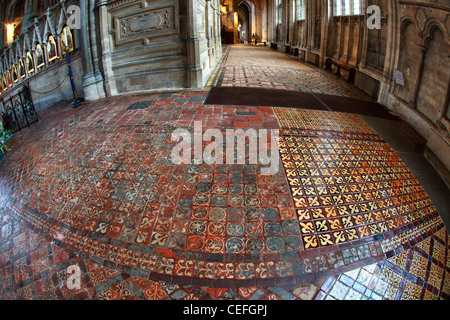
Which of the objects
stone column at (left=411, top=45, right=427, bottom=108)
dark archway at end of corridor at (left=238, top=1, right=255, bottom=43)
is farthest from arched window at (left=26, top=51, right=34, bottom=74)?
dark archway at end of corridor at (left=238, top=1, right=255, bottom=43)

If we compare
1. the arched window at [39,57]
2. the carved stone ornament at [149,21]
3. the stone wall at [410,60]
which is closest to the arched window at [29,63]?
the arched window at [39,57]

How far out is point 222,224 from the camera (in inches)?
111

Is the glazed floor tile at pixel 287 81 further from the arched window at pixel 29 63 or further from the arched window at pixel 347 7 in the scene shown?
the arched window at pixel 29 63

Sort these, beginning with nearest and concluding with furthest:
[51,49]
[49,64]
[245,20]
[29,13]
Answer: [51,49]
[49,64]
[29,13]
[245,20]

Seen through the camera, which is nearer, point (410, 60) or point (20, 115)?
point (410, 60)

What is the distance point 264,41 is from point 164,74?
25.4 metres

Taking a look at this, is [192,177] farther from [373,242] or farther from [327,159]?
[373,242]

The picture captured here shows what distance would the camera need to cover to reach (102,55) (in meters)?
7.07

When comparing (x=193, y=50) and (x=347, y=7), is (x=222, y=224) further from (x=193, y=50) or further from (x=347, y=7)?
(x=347, y=7)

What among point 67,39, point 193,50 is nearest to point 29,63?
point 67,39

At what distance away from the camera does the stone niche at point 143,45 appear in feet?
21.6

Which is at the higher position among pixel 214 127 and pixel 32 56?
pixel 32 56

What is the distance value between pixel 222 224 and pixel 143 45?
6177mm
